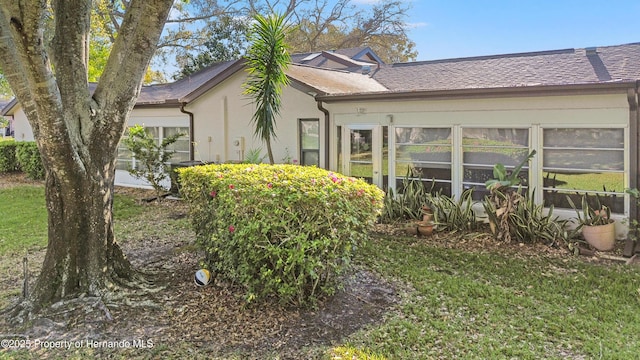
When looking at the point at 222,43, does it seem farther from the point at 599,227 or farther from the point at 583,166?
the point at 599,227

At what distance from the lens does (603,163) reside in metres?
7.30

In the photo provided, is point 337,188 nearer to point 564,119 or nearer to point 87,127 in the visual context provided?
point 87,127

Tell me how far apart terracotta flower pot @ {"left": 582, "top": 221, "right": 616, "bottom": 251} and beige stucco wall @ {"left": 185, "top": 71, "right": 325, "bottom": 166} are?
5.64m

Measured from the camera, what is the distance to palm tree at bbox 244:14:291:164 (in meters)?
8.86

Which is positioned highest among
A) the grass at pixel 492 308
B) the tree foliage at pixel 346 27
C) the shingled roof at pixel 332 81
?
the tree foliage at pixel 346 27

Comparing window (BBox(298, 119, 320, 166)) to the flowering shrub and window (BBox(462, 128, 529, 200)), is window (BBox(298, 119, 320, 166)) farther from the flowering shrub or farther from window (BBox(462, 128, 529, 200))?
the flowering shrub

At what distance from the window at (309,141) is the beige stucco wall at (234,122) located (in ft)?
0.42

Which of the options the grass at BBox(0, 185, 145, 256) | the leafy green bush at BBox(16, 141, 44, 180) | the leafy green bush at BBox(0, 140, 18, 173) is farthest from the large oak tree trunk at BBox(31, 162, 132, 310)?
the leafy green bush at BBox(0, 140, 18, 173)

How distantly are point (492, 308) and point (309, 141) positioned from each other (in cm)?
676

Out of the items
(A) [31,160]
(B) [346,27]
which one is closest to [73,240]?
(A) [31,160]

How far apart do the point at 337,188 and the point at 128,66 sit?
2.64 metres

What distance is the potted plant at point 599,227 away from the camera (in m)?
6.81

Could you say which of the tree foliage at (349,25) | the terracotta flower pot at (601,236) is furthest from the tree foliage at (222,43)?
the terracotta flower pot at (601,236)

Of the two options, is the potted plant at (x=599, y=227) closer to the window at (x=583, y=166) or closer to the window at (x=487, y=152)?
the window at (x=583, y=166)
